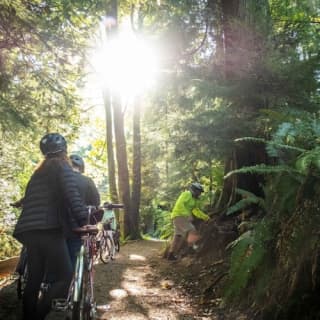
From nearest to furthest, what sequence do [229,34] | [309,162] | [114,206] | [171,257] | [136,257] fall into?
[309,162], [114,206], [229,34], [171,257], [136,257]

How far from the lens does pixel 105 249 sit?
10266 millimetres

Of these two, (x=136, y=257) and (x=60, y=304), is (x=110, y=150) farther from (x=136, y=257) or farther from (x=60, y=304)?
(x=60, y=304)

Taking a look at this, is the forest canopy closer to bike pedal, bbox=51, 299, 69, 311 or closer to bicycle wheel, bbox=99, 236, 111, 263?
bike pedal, bbox=51, 299, 69, 311

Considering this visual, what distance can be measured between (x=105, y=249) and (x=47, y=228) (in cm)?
700

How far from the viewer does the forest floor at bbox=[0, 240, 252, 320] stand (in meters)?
5.18

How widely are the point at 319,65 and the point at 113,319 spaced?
4302 mm

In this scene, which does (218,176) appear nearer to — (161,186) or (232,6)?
(232,6)

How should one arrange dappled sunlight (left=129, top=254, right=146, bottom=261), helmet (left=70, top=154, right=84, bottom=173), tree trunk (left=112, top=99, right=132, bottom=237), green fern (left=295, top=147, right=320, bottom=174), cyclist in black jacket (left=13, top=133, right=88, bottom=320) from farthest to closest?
tree trunk (left=112, top=99, right=132, bottom=237) → dappled sunlight (left=129, top=254, right=146, bottom=261) → helmet (left=70, top=154, right=84, bottom=173) → cyclist in black jacket (left=13, top=133, right=88, bottom=320) → green fern (left=295, top=147, right=320, bottom=174)

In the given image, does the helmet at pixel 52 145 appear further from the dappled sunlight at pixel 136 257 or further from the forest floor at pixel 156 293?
the dappled sunlight at pixel 136 257

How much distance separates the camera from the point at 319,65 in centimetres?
565

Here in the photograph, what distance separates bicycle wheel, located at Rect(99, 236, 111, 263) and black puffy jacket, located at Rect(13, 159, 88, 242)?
6.45 metres

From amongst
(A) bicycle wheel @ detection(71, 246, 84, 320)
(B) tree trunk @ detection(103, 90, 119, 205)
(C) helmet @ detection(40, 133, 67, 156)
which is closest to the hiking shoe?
(A) bicycle wheel @ detection(71, 246, 84, 320)

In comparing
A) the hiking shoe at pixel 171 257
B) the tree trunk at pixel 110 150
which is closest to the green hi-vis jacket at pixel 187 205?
the hiking shoe at pixel 171 257

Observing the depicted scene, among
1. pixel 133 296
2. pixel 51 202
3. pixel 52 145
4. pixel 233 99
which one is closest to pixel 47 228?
pixel 51 202
